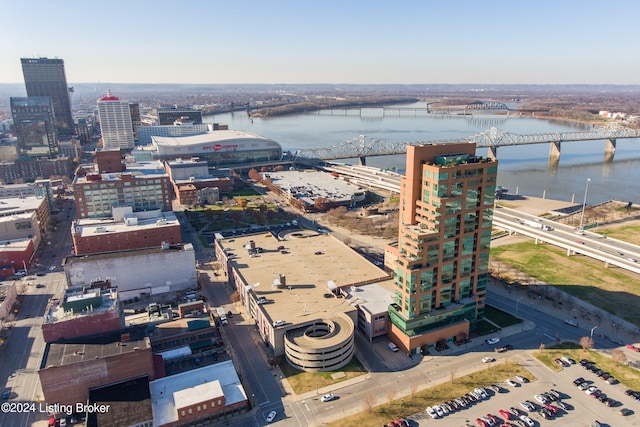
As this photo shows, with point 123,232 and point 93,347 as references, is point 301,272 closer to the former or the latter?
point 93,347

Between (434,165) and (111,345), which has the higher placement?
(434,165)

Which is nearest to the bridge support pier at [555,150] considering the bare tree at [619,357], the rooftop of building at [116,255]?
the bare tree at [619,357]

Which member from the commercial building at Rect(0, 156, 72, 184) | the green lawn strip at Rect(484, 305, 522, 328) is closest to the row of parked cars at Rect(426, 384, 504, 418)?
the green lawn strip at Rect(484, 305, 522, 328)

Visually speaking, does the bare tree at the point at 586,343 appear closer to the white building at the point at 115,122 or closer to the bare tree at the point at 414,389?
the bare tree at the point at 414,389

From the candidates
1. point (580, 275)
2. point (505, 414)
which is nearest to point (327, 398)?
point (505, 414)

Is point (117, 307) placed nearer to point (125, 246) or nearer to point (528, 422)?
point (125, 246)

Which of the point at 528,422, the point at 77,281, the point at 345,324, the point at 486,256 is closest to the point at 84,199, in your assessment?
the point at 77,281
